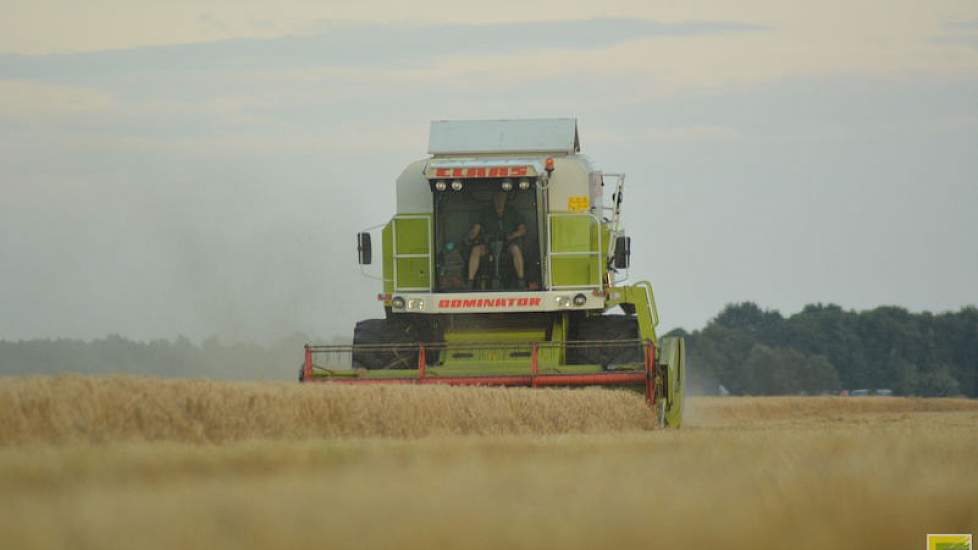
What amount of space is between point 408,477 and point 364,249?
11.4 metres

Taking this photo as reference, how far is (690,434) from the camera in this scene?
17203 mm

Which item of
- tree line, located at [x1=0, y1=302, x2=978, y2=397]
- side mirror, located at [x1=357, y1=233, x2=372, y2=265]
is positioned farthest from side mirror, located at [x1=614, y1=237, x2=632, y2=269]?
tree line, located at [x1=0, y1=302, x2=978, y2=397]

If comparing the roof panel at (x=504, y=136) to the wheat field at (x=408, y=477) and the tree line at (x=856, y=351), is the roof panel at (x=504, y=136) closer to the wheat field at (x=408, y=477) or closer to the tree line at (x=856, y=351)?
the wheat field at (x=408, y=477)

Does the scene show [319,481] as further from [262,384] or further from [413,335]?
[413,335]

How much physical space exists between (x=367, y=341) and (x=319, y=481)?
1142 cm

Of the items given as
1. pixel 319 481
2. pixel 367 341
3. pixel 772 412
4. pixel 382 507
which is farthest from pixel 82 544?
pixel 772 412

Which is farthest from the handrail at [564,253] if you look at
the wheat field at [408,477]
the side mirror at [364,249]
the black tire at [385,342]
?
the wheat field at [408,477]

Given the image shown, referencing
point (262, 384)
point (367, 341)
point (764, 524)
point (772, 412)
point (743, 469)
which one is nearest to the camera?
point (764, 524)

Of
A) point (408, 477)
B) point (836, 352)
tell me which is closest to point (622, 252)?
point (408, 477)

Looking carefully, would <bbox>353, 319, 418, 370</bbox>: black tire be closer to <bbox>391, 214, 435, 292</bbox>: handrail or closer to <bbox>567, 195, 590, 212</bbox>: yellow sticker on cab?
<bbox>391, 214, 435, 292</bbox>: handrail

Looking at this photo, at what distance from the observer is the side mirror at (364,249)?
71.7 feet

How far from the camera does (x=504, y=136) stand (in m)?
22.8

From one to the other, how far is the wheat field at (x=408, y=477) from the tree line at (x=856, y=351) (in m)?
78.5

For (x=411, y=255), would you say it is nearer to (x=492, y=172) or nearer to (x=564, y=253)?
(x=492, y=172)
